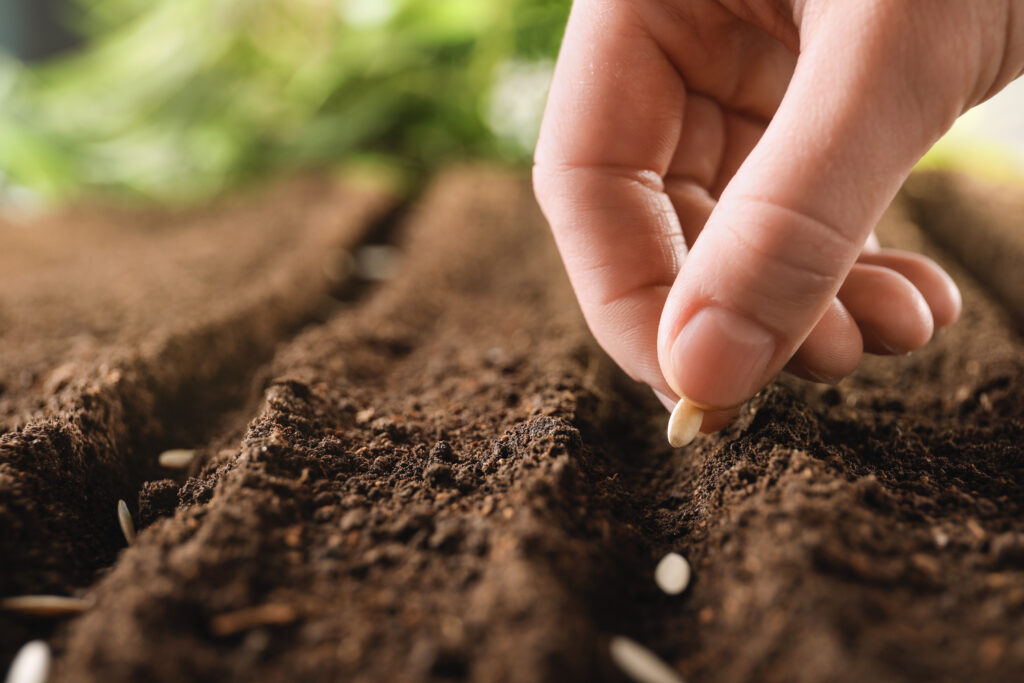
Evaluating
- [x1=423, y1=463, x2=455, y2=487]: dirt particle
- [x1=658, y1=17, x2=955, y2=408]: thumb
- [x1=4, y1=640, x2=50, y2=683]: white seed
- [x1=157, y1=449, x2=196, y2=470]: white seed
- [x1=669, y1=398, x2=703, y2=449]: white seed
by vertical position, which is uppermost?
[x1=658, y1=17, x2=955, y2=408]: thumb

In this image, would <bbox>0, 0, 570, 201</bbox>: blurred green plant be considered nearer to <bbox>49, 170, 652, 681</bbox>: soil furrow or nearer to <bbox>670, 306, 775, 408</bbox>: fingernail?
<bbox>49, 170, 652, 681</bbox>: soil furrow

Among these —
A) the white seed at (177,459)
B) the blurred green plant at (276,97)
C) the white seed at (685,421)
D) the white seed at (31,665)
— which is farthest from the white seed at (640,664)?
the blurred green plant at (276,97)

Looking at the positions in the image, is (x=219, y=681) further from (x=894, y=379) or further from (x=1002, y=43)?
(x=894, y=379)

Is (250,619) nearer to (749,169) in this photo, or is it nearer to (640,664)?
(640,664)

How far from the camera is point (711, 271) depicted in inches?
25.3

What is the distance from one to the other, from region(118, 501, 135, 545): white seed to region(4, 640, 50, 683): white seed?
0.17 metres

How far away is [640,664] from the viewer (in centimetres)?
55

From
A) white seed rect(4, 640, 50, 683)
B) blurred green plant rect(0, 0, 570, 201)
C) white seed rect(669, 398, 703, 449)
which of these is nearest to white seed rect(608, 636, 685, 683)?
white seed rect(669, 398, 703, 449)

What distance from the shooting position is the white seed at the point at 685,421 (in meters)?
0.74

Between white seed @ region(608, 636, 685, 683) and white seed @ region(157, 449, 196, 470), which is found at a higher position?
white seed @ region(157, 449, 196, 470)

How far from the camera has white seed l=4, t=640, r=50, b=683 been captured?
0.56 meters

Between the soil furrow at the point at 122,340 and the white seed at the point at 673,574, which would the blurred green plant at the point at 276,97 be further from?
the white seed at the point at 673,574

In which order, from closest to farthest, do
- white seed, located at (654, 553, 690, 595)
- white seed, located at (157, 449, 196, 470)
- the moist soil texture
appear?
the moist soil texture
white seed, located at (654, 553, 690, 595)
white seed, located at (157, 449, 196, 470)

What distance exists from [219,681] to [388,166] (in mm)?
2245
